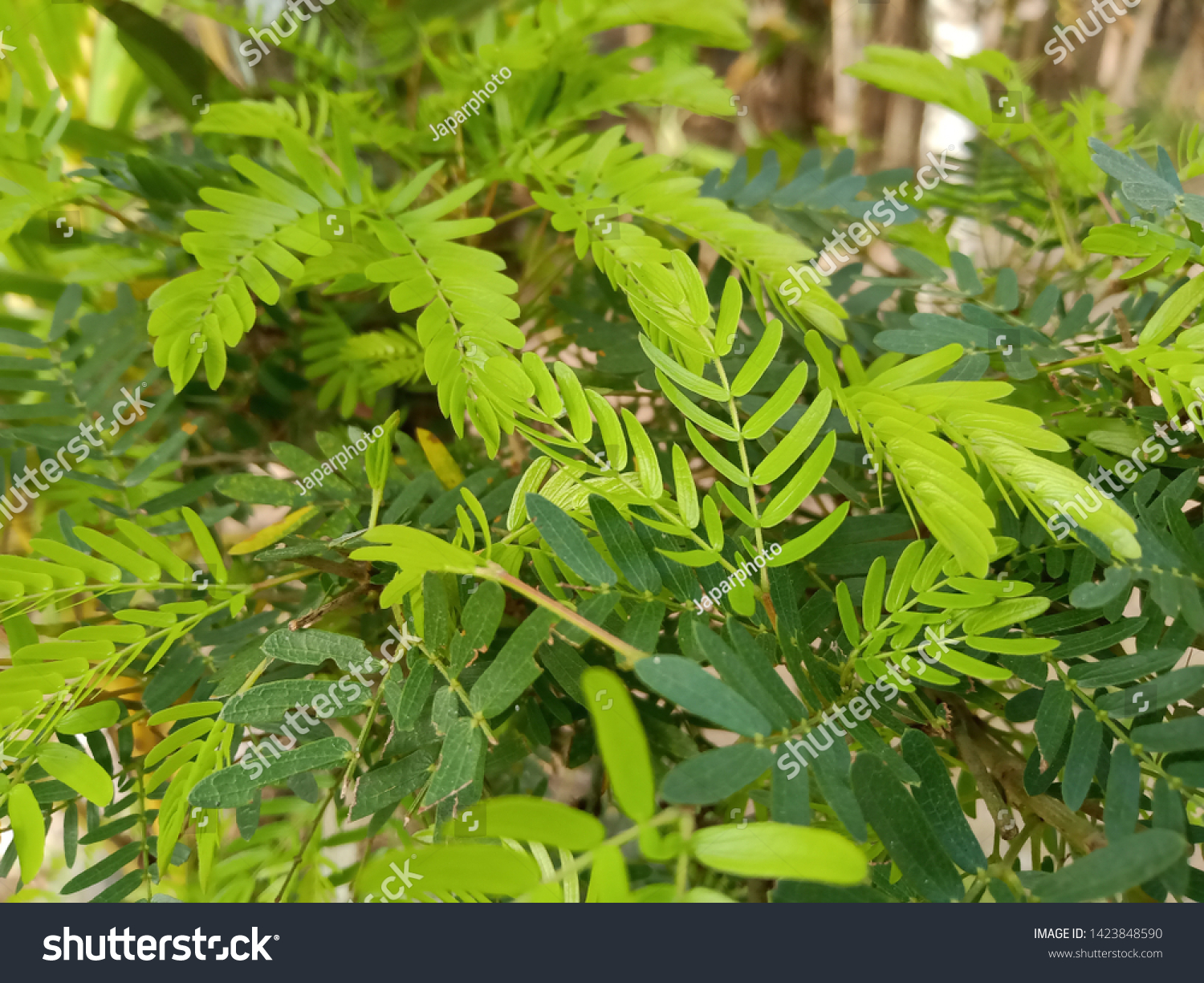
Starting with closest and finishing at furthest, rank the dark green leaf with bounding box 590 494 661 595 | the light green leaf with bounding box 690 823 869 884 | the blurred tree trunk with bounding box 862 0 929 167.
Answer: the light green leaf with bounding box 690 823 869 884
the dark green leaf with bounding box 590 494 661 595
the blurred tree trunk with bounding box 862 0 929 167

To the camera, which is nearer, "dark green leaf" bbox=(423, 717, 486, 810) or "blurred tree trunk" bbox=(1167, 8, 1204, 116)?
"dark green leaf" bbox=(423, 717, 486, 810)

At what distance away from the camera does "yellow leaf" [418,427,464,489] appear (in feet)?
1.39

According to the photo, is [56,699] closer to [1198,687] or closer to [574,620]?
[574,620]

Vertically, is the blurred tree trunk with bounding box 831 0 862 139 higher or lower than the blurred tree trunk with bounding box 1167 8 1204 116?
higher

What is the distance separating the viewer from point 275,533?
39cm

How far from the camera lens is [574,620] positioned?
249 mm

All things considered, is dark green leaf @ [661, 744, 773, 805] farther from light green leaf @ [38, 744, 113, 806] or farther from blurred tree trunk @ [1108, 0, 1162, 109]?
blurred tree trunk @ [1108, 0, 1162, 109]

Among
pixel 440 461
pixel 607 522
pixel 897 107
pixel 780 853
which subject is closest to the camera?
pixel 780 853

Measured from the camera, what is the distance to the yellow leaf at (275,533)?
15.1 inches

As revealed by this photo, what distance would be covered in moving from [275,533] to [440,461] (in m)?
0.10

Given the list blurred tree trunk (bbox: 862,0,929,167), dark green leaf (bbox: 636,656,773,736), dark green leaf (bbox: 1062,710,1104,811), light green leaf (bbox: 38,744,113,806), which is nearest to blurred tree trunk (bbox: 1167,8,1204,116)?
blurred tree trunk (bbox: 862,0,929,167)

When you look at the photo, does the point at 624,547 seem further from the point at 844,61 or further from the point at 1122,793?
the point at 844,61

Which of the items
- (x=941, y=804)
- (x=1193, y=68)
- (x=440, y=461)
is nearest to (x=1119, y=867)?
(x=941, y=804)

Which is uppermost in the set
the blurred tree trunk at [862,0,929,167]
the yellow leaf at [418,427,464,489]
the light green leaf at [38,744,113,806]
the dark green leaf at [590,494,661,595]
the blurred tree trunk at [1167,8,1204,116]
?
the blurred tree trunk at [862,0,929,167]
